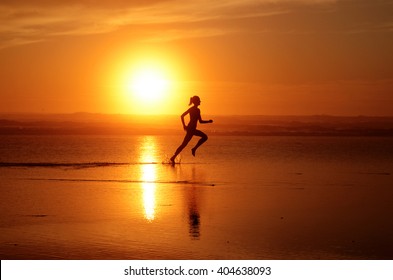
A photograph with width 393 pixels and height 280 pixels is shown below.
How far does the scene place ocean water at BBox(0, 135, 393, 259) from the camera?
890 centimetres

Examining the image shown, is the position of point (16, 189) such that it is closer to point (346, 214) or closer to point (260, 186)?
point (260, 186)

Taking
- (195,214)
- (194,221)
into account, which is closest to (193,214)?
(195,214)

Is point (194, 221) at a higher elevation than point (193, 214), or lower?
lower

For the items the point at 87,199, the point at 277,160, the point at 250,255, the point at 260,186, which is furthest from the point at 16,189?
the point at 277,160

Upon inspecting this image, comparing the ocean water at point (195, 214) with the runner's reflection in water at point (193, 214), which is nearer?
the ocean water at point (195, 214)

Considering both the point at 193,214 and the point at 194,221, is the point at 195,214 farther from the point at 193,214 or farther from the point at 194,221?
the point at 194,221

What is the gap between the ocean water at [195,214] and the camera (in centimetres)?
890

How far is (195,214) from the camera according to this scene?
11.6 metres

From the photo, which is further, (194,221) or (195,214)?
(195,214)

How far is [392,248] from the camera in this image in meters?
8.97

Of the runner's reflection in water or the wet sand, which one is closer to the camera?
the wet sand

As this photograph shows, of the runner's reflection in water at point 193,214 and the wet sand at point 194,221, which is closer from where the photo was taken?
the wet sand at point 194,221

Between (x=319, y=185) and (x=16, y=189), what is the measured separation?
640 cm

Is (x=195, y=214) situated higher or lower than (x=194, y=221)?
higher
